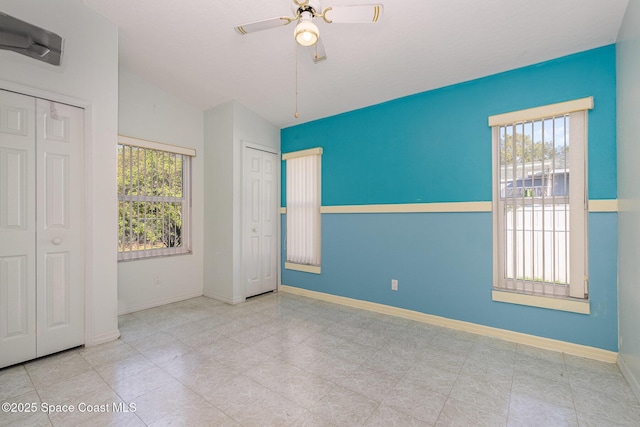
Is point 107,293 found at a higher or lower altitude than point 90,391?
higher

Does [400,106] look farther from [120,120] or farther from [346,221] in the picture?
[120,120]

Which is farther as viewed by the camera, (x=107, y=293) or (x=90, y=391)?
(x=107, y=293)

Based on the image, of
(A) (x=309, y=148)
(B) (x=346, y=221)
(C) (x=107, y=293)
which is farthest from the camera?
(A) (x=309, y=148)

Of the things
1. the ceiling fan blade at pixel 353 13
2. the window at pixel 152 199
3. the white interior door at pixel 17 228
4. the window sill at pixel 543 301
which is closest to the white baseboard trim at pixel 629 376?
the window sill at pixel 543 301


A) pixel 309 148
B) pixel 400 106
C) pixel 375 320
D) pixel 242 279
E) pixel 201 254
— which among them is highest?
pixel 400 106

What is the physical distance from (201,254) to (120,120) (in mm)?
2013

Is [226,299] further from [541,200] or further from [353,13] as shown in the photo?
[541,200]

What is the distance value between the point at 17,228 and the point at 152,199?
154 cm

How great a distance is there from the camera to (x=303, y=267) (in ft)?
14.2

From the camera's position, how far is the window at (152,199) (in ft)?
11.7

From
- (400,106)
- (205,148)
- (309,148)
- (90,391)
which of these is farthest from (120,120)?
(400,106)

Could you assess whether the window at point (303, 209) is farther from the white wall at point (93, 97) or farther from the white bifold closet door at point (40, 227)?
the white bifold closet door at point (40, 227)

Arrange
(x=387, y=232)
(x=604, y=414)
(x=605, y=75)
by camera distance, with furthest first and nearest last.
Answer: (x=387, y=232), (x=605, y=75), (x=604, y=414)

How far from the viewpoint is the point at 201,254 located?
14.2ft
